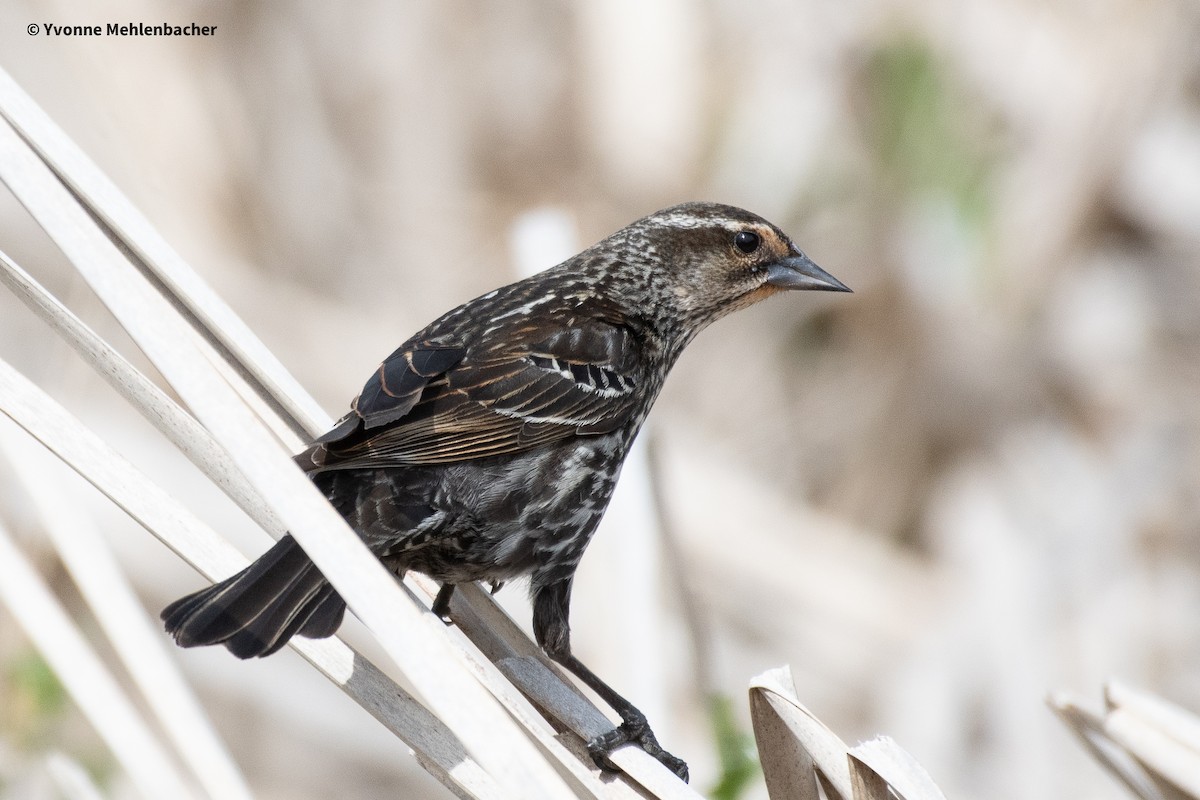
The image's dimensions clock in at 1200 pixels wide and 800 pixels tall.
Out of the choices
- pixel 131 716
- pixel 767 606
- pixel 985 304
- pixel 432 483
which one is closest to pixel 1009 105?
pixel 985 304

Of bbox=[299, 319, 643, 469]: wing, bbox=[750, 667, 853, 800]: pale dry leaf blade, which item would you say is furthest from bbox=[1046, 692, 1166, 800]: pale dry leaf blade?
bbox=[299, 319, 643, 469]: wing

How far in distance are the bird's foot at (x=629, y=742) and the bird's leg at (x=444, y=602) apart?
0.44m

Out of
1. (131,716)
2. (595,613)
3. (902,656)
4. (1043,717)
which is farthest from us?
(902,656)

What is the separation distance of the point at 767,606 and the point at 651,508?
5.86 feet

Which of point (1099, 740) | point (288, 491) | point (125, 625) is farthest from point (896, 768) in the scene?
point (125, 625)

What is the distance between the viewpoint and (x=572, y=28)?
5.59 meters

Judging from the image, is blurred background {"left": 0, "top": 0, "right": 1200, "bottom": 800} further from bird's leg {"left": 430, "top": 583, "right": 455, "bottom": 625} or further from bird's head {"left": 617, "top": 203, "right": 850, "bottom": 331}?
bird's leg {"left": 430, "top": 583, "right": 455, "bottom": 625}

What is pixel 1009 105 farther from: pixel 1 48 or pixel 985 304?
pixel 1 48

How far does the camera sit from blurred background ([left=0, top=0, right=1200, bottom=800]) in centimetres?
468

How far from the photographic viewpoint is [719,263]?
355cm

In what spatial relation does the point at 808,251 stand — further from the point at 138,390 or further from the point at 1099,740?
the point at 138,390

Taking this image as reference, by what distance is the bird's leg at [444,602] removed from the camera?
116 inches

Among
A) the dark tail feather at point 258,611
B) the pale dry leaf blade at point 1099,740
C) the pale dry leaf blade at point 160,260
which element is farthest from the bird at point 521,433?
the pale dry leaf blade at point 1099,740

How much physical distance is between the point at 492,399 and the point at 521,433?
0.10m
